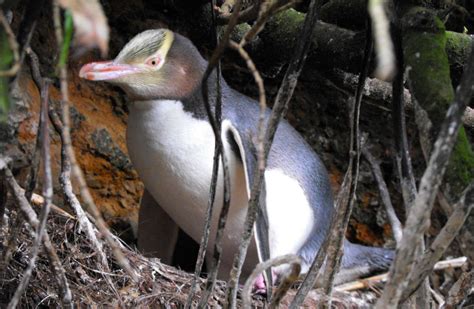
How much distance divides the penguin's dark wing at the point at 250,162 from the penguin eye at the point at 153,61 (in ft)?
0.73

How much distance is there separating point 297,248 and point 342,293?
194mm

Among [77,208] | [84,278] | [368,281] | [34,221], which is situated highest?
[34,221]

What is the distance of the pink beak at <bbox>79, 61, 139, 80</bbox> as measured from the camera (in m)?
1.80

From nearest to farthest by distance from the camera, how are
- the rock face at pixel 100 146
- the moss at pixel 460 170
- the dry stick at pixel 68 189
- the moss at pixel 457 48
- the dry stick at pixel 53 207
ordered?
the moss at pixel 460 170 → the dry stick at pixel 68 189 → the moss at pixel 457 48 → the dry stick at pixel 53 207 → the rock face at pixel 100 146

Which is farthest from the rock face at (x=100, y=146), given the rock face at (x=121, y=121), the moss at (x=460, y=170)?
the moss at (x=460, y=170)

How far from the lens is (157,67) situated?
1992 millimetres

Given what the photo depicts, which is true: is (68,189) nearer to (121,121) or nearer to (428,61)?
(428,61)

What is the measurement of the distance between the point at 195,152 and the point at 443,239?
1125 mm

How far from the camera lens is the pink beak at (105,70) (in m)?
1.80

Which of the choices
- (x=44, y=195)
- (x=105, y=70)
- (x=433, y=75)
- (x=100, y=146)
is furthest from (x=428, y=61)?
(x=100, y=146)

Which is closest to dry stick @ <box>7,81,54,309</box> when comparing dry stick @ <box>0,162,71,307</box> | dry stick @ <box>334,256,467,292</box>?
dry stick @ <box>0,162,71,307</box>

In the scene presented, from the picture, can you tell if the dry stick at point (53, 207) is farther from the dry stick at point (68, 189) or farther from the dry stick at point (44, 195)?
the dry stick at point (44, 195)

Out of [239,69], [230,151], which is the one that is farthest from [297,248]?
[239,69]

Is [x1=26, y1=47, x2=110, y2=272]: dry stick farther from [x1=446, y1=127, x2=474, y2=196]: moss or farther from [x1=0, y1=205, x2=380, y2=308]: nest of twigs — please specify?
[x1=446, y1=127, x2=474, y2=196]: moss
